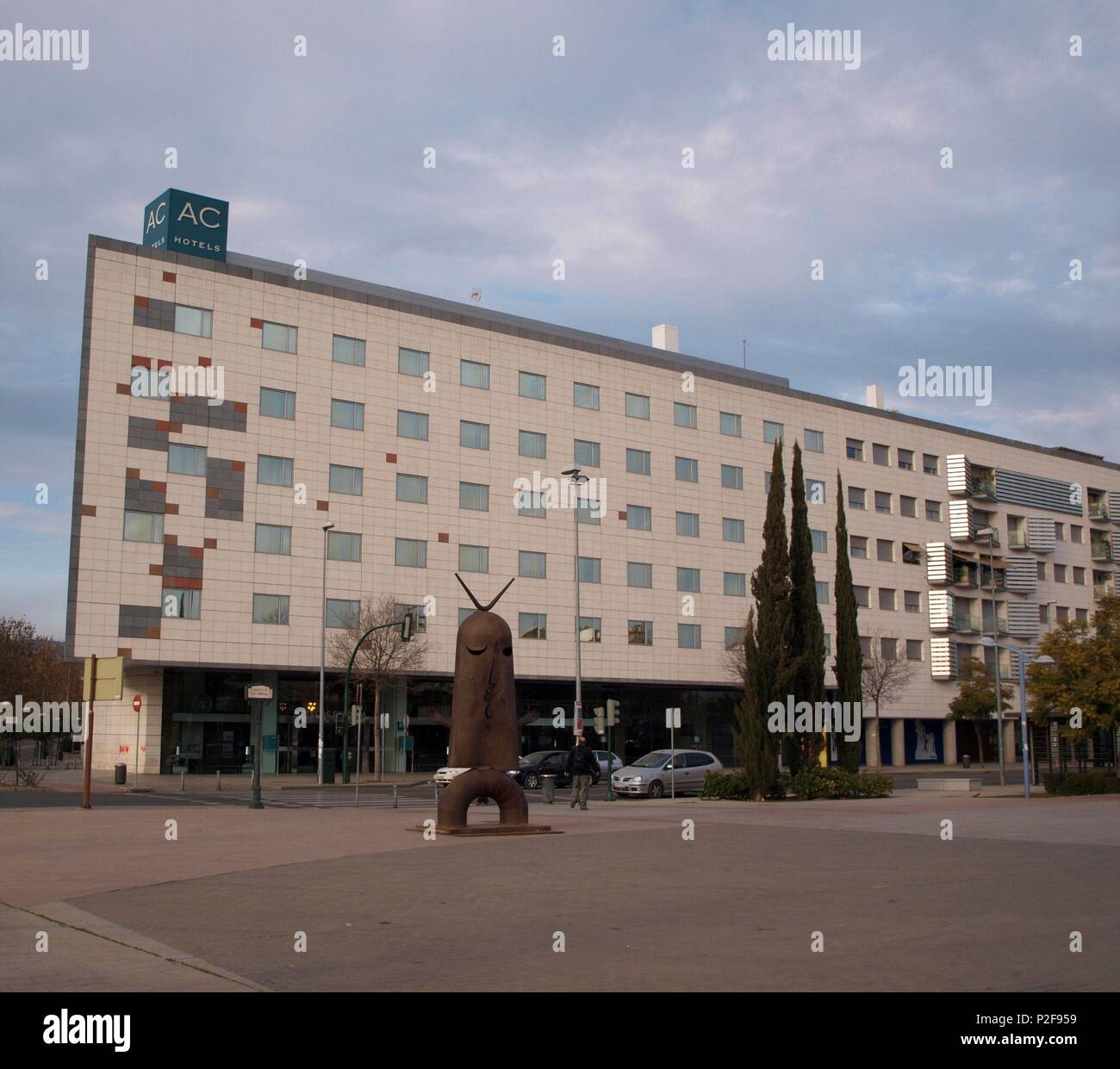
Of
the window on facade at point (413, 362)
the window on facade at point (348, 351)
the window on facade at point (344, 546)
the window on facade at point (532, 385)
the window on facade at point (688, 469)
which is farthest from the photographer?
the window on facade at point (688, 469)

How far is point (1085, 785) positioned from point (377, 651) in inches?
1059

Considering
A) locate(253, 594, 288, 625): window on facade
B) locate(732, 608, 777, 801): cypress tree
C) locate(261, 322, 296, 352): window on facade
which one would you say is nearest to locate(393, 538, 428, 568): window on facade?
locate(253, 594, 288, 625): window on facade

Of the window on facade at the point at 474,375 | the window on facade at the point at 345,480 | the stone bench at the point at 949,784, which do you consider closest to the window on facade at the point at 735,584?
the window on facade at the point at 474,375

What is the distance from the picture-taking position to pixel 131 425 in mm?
48312

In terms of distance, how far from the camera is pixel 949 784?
39406mm

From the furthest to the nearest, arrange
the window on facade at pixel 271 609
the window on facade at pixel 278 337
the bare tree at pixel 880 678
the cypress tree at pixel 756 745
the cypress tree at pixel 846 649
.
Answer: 1. the bare tree at pixel 880 678
2. the window on facade at pixel 278 337
3. the window on facade at pixel 271 609
4. the cypress tree at pixel 846 649
5. the cypress tree at pixel 756 745

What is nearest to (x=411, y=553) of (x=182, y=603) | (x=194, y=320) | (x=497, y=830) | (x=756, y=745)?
(x=182, y=603)

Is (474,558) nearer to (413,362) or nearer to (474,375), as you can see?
(474,375)

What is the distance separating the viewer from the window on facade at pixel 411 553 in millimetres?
54688

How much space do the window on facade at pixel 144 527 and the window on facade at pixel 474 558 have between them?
13895 mm

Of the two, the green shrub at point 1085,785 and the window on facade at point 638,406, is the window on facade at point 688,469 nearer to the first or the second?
the window on facade at point 638,406

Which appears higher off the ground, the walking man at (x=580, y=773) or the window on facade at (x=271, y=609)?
the window on facade at (x=271, y=609)

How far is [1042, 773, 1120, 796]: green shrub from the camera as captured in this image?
33.4 meters
